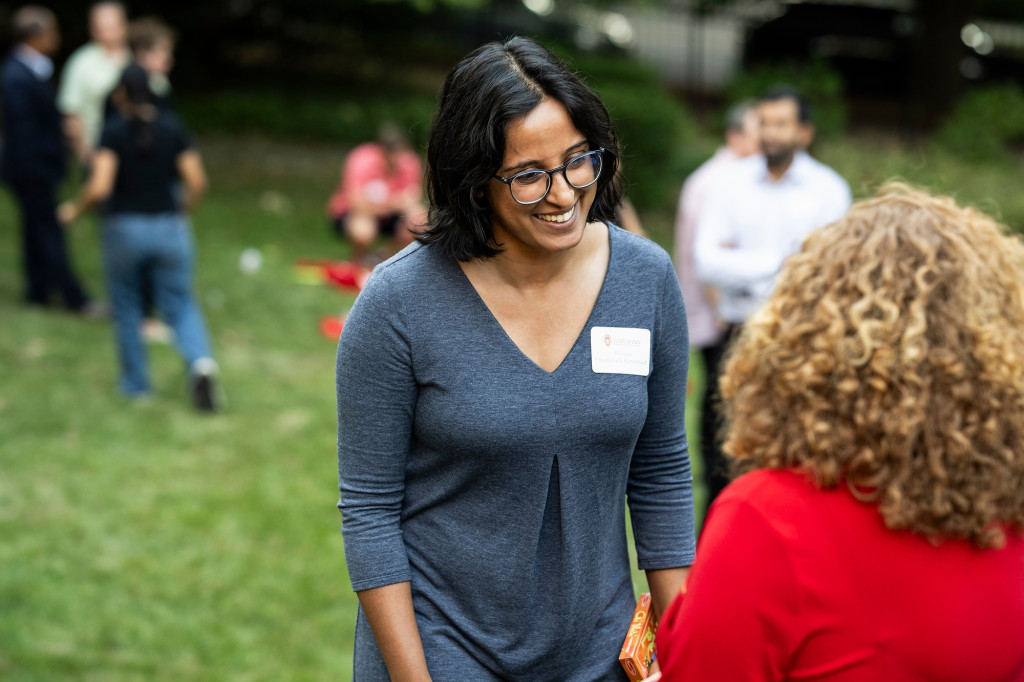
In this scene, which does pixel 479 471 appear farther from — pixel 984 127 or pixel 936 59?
pixel 936 59

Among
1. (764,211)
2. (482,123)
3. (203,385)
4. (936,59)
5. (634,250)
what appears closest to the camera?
(482,123)

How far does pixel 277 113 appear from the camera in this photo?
53.3 ft

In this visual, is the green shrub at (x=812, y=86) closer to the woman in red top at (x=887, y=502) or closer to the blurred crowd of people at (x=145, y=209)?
the blurred crowd of people at (x=145, y=209)

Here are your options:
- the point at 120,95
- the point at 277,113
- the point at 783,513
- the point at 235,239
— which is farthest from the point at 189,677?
the point at 277,113

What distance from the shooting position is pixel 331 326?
8.45 metres

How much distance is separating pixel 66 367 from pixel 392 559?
5949 mm

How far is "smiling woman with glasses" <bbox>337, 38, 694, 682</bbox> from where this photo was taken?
1.88 m

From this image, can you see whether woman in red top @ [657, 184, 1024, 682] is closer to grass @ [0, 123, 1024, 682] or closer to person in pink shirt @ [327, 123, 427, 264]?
grass @ [0, 123, 1024, 682]

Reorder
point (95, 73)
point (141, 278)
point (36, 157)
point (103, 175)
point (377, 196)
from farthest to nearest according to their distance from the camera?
point (377, 196)
point (36, 157)
point (95, 73)
point (141, 278)
point (103, 175)

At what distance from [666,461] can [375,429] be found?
2.05 feet

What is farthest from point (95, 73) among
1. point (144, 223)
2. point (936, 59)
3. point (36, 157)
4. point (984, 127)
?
point (936, 59)

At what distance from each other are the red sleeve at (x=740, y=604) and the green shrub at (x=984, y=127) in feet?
48.0

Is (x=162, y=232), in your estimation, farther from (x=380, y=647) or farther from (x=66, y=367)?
(x=380, y=647)

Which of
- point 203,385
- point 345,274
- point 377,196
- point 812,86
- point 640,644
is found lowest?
point 203,385
